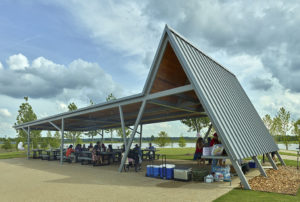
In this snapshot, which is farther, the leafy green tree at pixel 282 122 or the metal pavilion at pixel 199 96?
the leafy green tree at pixel 282 122

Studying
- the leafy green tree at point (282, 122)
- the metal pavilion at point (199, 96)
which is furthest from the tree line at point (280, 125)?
the metal pavilion at point (199, 96)

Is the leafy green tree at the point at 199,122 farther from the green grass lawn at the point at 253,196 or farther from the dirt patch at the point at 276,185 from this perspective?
the green grass lawn at the point at 253,196

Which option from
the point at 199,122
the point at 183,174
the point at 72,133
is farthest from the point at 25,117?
the point at 183,174

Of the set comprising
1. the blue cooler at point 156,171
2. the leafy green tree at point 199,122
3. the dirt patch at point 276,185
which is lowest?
the dirt patch at point 276,185

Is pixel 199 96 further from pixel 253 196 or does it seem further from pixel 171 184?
pixel 253 196

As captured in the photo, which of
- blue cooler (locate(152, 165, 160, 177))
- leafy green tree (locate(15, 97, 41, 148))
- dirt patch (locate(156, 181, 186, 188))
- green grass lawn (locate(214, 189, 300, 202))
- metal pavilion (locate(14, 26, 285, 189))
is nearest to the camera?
green grass lawn (locate(214, 189, 300, 202))

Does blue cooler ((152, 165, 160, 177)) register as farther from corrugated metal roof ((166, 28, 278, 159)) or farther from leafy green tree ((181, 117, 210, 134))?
leafy green tree ((181, 117, 210, 134))

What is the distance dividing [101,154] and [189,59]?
9.03 meters

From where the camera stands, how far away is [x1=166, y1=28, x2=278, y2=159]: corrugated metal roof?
774cm

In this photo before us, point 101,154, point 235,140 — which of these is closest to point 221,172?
point 235,140

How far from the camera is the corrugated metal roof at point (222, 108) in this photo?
7.74 metres

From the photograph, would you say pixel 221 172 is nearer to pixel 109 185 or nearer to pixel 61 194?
pixel 109 185

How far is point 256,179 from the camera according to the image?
873 cm

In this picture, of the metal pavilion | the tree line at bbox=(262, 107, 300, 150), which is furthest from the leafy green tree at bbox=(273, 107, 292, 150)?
the metal pavilion
